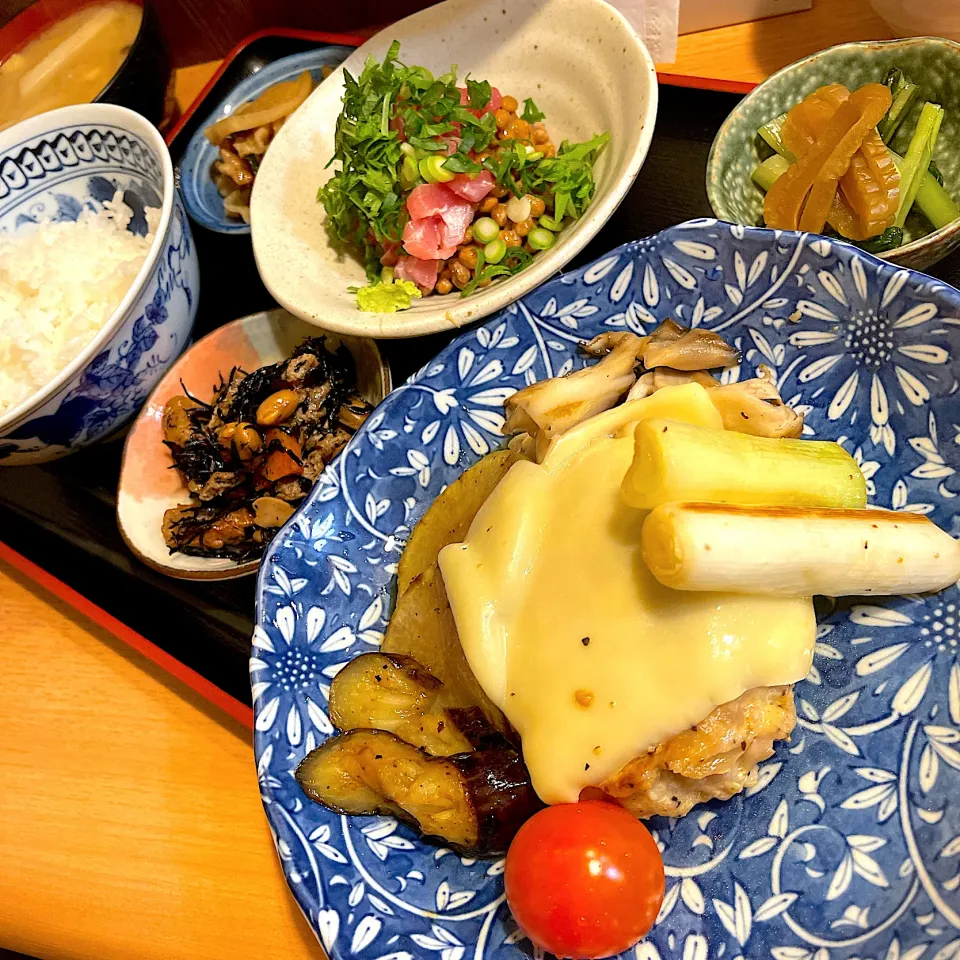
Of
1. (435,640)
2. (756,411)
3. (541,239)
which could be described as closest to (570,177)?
(541,239)

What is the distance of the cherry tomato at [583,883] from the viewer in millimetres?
1346

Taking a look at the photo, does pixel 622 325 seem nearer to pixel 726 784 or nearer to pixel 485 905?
pixel 726 784

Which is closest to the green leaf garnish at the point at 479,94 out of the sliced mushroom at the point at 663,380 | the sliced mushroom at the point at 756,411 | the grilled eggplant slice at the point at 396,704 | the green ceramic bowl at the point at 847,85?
the green ceramic bowl at the point at 847,85

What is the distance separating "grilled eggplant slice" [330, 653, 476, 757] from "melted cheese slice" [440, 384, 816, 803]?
179 millimetres

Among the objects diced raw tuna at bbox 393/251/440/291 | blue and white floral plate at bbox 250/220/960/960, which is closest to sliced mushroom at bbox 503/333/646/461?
blue and white floral plate at bbox 250/220/960/960

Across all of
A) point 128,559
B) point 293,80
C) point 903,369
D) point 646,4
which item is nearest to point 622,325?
point 903,369

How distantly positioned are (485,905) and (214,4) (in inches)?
142

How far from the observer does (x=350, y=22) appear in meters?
3.44

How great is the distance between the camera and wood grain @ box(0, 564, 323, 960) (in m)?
1.81

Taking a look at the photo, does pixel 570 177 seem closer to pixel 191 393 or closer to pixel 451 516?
pixel 451 516

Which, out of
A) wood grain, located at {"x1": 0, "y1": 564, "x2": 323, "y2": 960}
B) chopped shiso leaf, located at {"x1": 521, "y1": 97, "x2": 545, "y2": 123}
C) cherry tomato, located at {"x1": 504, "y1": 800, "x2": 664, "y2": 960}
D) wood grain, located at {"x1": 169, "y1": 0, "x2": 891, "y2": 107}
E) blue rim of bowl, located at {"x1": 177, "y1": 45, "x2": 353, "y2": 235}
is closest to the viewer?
cherry tomato, located at {"x1": 504, "y1": 800, "x2": 664, "y2": 960}

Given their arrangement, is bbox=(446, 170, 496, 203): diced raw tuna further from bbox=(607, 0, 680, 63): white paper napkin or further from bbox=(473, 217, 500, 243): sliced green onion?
bbox=(607, 0, 680, 63): white paper napkin

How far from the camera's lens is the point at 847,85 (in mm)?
2307

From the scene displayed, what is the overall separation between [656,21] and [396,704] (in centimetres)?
242
